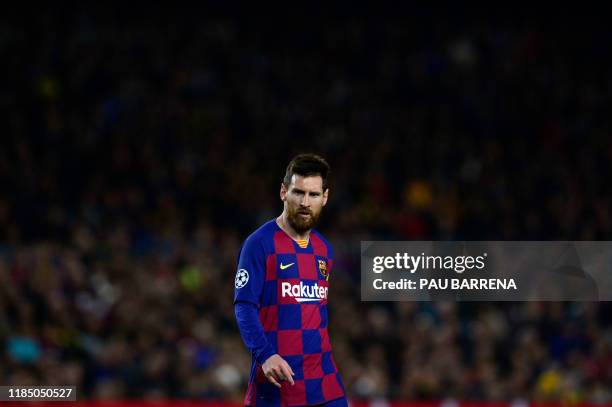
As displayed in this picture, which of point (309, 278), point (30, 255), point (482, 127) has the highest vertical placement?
point (482, 127)

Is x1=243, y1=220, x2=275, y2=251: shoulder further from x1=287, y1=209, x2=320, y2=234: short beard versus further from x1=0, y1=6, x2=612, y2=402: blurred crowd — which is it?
x1=0, y1=6, x2=612, y2=402: blurred crowd

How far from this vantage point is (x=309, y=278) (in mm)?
5730

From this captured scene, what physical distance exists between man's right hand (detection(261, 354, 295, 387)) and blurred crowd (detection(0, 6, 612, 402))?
20.9ft

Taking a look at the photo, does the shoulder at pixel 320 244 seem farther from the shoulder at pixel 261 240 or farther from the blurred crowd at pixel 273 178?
the blurred crowd at pixel 273 178

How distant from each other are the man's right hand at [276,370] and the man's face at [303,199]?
792 mm

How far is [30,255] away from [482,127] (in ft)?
25.7

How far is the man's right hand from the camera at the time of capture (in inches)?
207

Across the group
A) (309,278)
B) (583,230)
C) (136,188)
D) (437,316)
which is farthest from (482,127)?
(309,278)

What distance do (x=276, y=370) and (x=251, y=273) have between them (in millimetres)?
562

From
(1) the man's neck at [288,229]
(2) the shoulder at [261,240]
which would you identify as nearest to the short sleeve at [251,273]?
(2) the shoulder at [261,240]

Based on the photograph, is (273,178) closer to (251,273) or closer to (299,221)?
(299,221)

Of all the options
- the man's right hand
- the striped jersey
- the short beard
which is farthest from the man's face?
the man's right hand

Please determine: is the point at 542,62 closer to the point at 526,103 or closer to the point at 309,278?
the point at 526,103

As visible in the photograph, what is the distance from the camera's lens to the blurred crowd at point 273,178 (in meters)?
12.2
